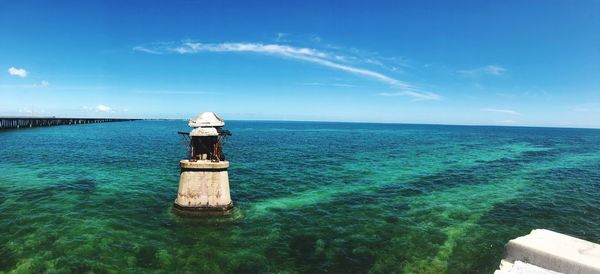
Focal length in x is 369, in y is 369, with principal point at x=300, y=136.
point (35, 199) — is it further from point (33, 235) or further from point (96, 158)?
point (96, 158)

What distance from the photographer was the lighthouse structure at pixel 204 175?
2159 cm

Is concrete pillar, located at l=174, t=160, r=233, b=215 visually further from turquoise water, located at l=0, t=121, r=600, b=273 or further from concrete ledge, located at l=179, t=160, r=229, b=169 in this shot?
turquoise water, located at l=0, t=121, r=600, b=273

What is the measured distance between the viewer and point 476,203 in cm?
2786

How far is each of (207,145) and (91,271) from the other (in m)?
9.69

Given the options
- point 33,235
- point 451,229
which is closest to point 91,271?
point 33,235

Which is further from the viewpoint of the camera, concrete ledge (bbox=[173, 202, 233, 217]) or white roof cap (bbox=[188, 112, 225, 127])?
white roof cap (bbox=[188, 112, 225, 127])

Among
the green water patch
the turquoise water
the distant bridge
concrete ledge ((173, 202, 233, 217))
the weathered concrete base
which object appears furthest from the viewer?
the distant bridge

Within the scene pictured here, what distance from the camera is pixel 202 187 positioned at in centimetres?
2180

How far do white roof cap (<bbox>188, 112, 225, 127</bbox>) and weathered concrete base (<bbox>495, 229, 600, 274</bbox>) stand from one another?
16.7m

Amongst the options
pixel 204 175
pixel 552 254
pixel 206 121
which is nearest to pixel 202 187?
pixel 204 175

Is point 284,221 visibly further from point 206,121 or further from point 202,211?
point 206,121

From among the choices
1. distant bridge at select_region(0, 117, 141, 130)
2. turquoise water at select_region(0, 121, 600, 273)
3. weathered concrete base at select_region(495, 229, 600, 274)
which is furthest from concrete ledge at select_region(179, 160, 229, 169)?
distant bridge at select_region(0, 117, 141, 130)

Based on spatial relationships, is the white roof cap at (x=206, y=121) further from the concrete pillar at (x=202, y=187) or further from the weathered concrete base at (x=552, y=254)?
the weathered concrete base at (x=552, y=254)

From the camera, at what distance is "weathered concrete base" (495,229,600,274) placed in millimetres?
11602
